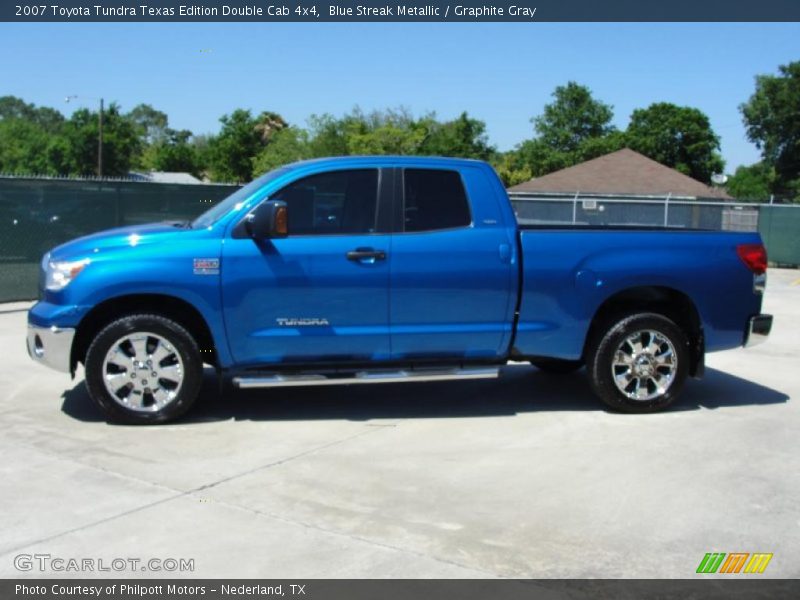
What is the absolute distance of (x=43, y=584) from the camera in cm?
408

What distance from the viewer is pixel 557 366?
8523 mm

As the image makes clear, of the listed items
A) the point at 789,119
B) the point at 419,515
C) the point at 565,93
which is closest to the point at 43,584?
the point at 419,515

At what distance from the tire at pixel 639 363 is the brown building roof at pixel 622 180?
27421 millimetres

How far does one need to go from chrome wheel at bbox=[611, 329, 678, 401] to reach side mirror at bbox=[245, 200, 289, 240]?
282cm

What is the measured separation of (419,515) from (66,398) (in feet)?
12.7

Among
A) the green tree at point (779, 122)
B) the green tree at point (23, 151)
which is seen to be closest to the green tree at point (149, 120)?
the green tree at point (23, 151)

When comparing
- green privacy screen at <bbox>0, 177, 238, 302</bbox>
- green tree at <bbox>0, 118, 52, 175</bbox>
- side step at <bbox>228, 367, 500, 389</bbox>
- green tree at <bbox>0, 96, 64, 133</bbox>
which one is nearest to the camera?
side step at <bbox>228, 367, 500, 389</bbox>

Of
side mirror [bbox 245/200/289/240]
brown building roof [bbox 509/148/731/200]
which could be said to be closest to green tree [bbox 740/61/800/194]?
brown building roof [bbox 509/148/731/200]

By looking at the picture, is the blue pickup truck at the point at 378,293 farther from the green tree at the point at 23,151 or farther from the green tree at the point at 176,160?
the green tree at the point at 176,160

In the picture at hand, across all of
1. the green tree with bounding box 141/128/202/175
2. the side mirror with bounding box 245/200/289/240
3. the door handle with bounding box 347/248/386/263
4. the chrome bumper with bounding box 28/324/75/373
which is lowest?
the chrome bumper with bounding box 28/324/75/373

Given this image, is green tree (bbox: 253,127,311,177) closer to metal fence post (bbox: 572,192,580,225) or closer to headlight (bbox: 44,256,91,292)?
metal fence post (bbox: 572,192,580,225)

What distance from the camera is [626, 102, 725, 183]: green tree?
6725 centimetres

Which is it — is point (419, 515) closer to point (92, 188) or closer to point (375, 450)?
point (375, 450)

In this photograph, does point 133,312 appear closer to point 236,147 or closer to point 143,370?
point 143,370
